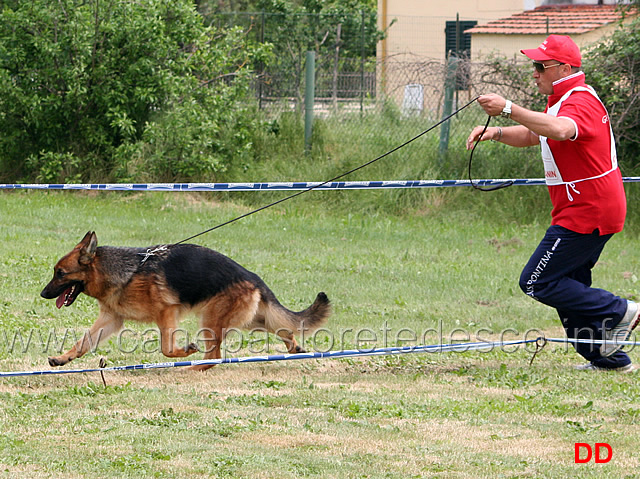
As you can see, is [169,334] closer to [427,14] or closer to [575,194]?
[575,194]

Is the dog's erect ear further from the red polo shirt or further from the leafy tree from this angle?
the leafy tree

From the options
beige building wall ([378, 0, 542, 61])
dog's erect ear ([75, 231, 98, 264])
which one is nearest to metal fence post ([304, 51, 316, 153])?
dog's erect ear ([75, 231, 98, 264])

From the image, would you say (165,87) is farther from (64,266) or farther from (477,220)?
(64,266)

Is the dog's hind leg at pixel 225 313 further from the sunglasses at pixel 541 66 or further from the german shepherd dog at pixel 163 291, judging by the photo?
the sunglasses at pixel 541 66

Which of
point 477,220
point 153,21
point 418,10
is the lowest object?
point 477,220

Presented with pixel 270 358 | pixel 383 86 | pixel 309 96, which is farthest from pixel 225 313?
pixel 383 86

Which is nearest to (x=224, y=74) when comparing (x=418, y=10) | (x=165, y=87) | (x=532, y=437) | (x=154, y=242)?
(x=165, y=87)

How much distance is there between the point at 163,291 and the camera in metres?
5.75

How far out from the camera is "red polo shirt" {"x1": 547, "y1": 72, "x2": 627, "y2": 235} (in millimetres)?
5152

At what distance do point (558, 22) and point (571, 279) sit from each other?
17927mm

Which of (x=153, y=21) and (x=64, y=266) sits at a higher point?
(x=153, y=21)

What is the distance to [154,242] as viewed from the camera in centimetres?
1079

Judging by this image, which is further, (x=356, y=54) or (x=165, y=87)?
(x=356, y=54)

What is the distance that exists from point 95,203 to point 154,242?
281 centimetres
